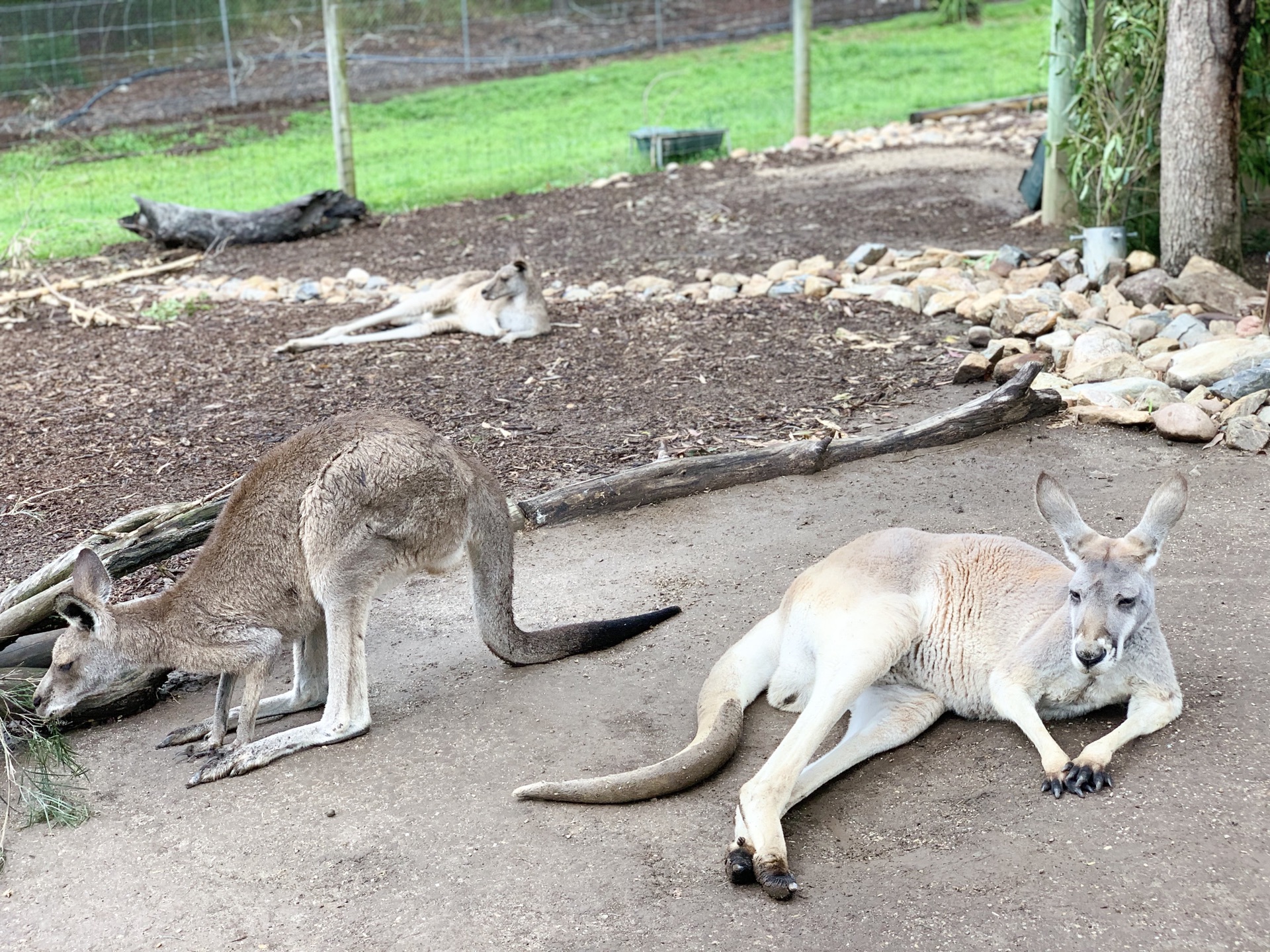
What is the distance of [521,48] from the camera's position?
19.8 meters

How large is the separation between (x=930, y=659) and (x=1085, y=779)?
0.55 meters

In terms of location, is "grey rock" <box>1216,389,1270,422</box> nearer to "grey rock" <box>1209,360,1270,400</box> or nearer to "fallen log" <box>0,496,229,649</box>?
"grey rock" <box>1209,360,1270,400</box>

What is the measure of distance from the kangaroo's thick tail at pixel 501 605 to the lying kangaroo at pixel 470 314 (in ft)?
12.0

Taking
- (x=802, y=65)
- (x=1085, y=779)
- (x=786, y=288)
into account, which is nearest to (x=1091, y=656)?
(x=1085, y=779)

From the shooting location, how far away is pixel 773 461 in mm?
5168

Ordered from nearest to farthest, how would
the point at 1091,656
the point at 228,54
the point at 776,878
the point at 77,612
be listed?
1. the point at 776,878
2. the point at 1091,656
3. the point at 77,612
4. the point at 228,54

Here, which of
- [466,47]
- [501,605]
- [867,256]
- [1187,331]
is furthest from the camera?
[466,47]

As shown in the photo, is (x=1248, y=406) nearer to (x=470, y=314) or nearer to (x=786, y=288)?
(x=786, y=288)

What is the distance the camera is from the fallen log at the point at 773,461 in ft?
16.2

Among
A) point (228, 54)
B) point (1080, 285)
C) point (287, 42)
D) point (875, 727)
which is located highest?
point (287, 42)

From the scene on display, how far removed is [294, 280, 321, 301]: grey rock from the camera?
848 centimetres

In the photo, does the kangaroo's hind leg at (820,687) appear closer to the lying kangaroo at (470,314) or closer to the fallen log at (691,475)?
the fallen log at (691,475)

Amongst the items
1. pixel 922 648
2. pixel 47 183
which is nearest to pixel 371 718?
pixel 922 648

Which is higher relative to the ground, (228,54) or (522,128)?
(228,54)
